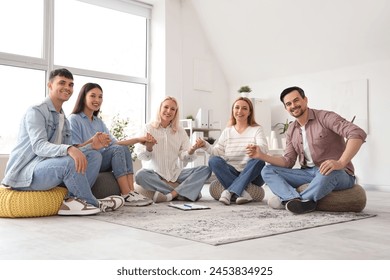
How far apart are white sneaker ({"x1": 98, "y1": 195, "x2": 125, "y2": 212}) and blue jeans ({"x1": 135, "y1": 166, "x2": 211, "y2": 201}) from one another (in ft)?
1.68

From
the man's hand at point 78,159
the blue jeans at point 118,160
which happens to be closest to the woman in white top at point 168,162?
the blue jeans at point 118,160

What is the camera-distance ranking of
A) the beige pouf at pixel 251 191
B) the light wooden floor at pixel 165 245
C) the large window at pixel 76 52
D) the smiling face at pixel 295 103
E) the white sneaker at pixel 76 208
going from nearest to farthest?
1. the light wooden floor at pixel 165 245
2. the white sneaker at pixel 76 208
3. the smiling face at pixel 295 103
4. the beige pouf at pixel 251 191
5. the large window at pixel 76 52

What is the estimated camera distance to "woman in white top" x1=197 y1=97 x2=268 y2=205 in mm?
3480

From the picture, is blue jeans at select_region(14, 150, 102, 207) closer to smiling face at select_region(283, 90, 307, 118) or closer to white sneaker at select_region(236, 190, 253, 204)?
white sneaker at select_region(236, 190, 253, 204)

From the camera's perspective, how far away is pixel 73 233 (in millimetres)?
2125

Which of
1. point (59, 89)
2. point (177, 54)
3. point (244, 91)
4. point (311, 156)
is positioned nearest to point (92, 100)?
point (59, 89)

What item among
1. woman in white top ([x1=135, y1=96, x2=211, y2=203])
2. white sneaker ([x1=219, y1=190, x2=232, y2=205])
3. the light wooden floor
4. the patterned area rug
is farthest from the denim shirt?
white sneaker ([x1=219, y1=190, x2=232, y2=205])

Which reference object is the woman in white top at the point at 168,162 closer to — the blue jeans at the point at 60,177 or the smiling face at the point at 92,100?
the smiling face at the point at 92,100

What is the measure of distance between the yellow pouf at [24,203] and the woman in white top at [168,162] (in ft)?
3.21

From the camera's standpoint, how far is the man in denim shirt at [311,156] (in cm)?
277

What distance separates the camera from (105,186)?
3.25 m

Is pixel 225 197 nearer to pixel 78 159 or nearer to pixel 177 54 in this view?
pixel 78 159

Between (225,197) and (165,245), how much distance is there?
1.62m
